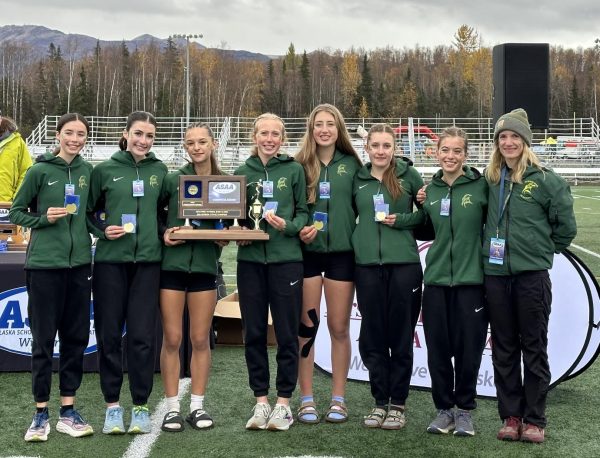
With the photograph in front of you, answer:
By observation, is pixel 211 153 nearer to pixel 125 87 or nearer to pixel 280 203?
pixel 280 203

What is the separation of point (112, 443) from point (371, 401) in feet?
5.51

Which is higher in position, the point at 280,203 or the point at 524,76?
the point at 524,76

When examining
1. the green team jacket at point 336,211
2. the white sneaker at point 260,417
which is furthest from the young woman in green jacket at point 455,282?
the white sneaker at point 260,417

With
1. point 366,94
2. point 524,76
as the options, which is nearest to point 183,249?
point 524,76

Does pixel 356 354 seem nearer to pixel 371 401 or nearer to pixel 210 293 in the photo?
pixel 371 401

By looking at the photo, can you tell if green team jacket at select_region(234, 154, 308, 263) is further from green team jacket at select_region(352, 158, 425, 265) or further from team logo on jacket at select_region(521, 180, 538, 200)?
team logo on jacket at select_region(521, 180, 538, 200)

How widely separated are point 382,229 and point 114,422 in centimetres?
179

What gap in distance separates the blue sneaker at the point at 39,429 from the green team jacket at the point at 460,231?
218cm

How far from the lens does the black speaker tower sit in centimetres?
946

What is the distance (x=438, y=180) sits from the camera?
4508 mm

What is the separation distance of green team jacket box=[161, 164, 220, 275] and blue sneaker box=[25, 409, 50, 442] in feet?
3.34

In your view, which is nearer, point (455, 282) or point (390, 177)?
point (455, 282)

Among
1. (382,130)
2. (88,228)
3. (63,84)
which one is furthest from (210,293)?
(63,84)

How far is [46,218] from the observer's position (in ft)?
13.9
